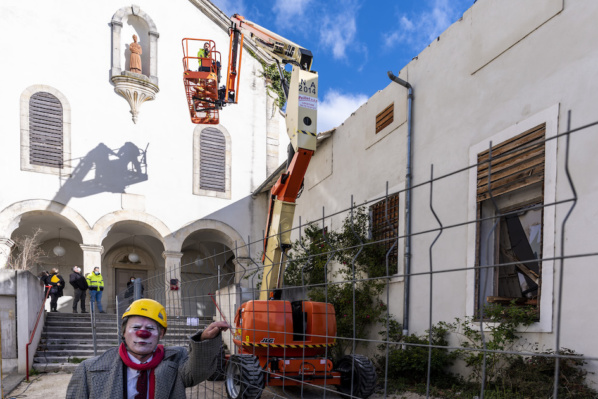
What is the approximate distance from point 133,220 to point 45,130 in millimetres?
3576

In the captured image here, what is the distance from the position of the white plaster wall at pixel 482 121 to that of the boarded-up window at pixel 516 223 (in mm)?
289

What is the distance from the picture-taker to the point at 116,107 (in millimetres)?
13891

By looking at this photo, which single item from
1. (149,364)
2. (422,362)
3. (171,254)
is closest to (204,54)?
(171,254)

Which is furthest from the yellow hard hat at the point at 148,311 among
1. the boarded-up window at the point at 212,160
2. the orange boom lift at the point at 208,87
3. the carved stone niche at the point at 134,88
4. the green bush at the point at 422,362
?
the carved stone niche at the point at 134,88

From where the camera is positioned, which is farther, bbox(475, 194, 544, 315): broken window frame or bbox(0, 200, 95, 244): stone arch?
bbox(0, 200, 95, 244): stone arch

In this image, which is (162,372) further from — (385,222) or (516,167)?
(385,222)

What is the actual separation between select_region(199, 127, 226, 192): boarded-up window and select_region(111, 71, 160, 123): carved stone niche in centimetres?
213

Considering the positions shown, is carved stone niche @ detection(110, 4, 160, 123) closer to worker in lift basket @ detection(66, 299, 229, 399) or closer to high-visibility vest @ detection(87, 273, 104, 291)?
high-visibility vest @ detection(87, 273, 104, 291)

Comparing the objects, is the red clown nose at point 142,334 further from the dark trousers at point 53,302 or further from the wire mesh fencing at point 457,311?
the dark trousers at point 53,302

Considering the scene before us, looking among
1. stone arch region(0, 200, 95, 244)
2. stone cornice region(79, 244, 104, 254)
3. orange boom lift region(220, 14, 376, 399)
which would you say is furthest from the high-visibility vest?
orange boom lift region(220, 14, 376, 399)

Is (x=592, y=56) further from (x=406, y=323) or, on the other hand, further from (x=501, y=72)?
(x=406, y=323)

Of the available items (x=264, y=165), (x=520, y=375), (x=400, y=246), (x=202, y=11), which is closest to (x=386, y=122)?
(x=400, y=246)

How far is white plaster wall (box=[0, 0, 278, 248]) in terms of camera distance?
12617mm

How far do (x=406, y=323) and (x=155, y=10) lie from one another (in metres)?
12.9
